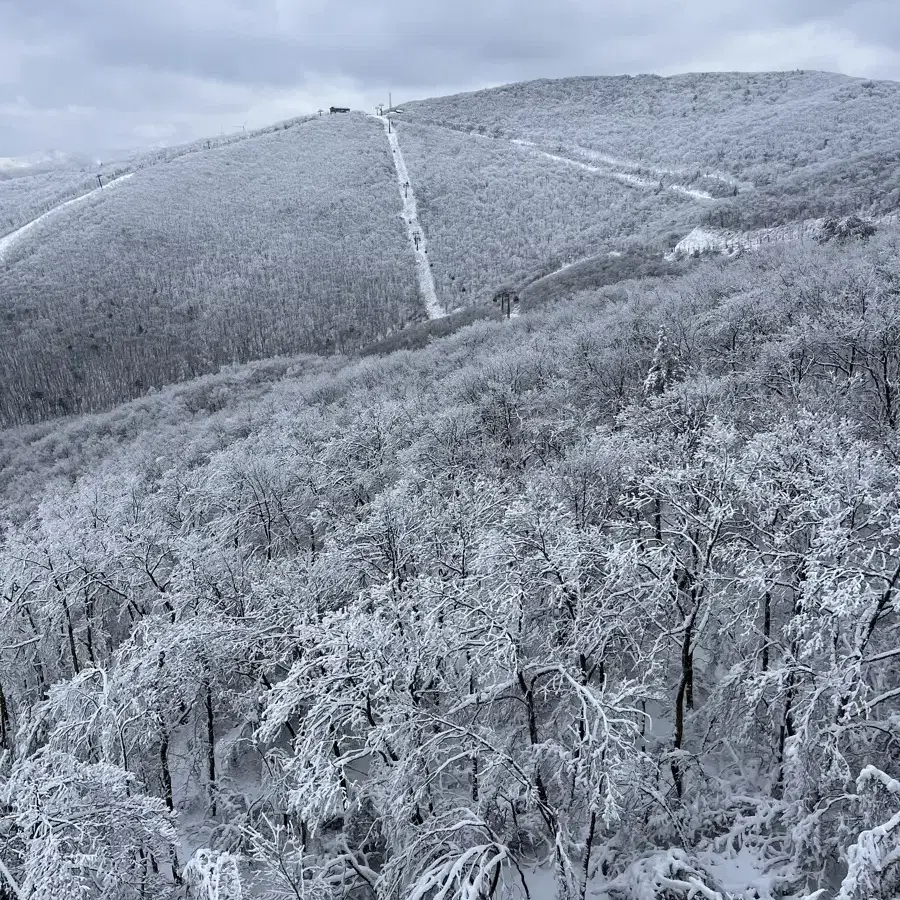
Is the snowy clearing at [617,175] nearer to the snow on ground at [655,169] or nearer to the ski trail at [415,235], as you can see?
the snow on ground at [655,169]

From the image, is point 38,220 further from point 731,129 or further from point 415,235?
point 731,129

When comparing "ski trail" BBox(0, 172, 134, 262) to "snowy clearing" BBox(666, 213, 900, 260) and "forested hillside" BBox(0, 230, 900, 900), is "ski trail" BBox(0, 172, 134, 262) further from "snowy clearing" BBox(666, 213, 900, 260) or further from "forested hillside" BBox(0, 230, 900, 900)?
"forested hillside" BBox(0, 230, 900, 900)

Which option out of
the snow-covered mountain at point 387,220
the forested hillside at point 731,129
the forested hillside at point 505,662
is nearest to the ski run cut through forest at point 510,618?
the forested hillside at point 505,662

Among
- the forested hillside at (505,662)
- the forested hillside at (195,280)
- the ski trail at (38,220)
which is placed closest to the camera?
the forested hillside at (505,662)

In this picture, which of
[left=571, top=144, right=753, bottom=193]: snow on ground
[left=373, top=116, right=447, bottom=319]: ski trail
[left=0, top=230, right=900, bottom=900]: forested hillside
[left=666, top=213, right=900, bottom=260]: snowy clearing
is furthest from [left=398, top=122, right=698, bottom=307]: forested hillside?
[left=0, top=230, right=900, bottom=900]: forested hillside

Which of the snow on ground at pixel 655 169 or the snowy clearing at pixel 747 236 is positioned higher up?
the snow on ground at pixel 655 169

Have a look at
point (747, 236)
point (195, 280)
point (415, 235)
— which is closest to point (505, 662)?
point (747, 236)
